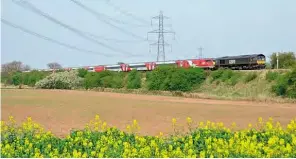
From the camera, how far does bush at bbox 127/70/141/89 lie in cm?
5713

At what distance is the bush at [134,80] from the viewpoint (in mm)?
57131

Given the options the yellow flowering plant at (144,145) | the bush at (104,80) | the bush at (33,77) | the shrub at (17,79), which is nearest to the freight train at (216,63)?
the bush at (104,80)

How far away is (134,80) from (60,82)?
33.3 feet

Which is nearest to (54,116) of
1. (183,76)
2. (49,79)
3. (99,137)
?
(99,137)

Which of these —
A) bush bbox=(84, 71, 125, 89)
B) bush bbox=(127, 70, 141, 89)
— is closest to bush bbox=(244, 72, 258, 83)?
bush bbox=(127, 70, 141, 89)

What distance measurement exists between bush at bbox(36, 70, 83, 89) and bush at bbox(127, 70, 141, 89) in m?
7.84

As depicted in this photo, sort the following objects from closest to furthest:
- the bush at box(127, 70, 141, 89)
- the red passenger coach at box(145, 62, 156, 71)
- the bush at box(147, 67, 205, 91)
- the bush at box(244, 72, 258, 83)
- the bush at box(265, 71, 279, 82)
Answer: the bush at box(265, 71, 279, 82), the bush at box(244, 72, 258, 83), the bush at box(147, 67, 205, 91), the bush at box(127, 70, 141, 89), the red passenger coach at box(145, 62, 156, 71)

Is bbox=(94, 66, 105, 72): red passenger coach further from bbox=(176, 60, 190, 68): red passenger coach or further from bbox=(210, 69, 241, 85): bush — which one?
bbox=(210, 69, 241, 85): bush

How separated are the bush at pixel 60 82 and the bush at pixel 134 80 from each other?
7839mm

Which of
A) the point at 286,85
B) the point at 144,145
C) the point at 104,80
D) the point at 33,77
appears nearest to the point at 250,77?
the point at 286,85

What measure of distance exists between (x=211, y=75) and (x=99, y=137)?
145ft

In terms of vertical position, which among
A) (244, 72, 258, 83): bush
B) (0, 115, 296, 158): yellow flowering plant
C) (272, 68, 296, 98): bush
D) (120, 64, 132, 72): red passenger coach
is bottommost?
(0, 115, 296, 158): yellow flowering plant

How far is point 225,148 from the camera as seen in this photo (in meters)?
7.13

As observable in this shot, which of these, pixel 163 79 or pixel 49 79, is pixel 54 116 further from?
pixel 49 79
